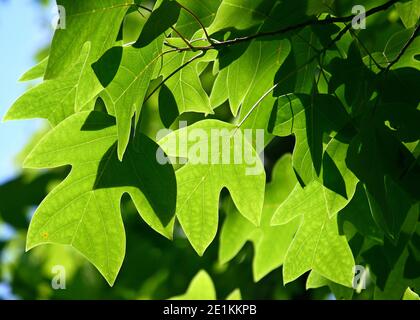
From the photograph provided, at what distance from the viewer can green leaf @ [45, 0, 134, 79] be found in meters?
1.61

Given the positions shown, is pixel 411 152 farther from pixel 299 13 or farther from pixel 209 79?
pixel 209 79

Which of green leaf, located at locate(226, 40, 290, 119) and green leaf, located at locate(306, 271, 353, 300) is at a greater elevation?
green leaf, located at locate(226, 40, 290, 119)

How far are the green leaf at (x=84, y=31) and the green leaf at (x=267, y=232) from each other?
1.38 metres

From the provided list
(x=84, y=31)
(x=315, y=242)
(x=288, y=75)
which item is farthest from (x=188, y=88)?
(x=315, y=242)

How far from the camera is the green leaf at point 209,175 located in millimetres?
1861

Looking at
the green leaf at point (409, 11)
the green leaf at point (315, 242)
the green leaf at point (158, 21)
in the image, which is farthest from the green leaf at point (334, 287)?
the green leaf at point (158, 21)

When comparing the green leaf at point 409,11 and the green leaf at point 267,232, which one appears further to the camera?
the green leaf at point 267,232

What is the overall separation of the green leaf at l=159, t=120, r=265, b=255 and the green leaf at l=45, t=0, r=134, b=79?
0.35m

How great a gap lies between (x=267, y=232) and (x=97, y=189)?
1193mm

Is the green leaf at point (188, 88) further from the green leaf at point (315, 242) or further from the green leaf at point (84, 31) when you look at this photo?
the green leaf at point (315, 242)

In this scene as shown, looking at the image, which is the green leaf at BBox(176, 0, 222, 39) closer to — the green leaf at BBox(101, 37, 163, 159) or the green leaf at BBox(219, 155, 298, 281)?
the green leaf at BBox(101, 37, 163, 159)

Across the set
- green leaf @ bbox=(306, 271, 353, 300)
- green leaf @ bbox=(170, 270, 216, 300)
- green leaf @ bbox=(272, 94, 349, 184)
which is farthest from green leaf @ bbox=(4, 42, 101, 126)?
green leaf @ bbox=(170, 270, 216, 300)

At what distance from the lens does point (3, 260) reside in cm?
676

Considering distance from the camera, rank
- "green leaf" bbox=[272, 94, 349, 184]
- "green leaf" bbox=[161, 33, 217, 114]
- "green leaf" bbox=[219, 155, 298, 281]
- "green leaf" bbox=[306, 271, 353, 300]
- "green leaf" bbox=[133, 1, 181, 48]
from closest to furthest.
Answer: "green leaf" bbox=[133, 1, 181, 48]
"green leaf" bbox=[272, 94, 349, 184]
"green leaf" bbox=[161, 33, 217, 114]
"green leaf" bbox=[306, 271, 353, 300]
"green leaf" bbox=[219, 155, 298, 281]
